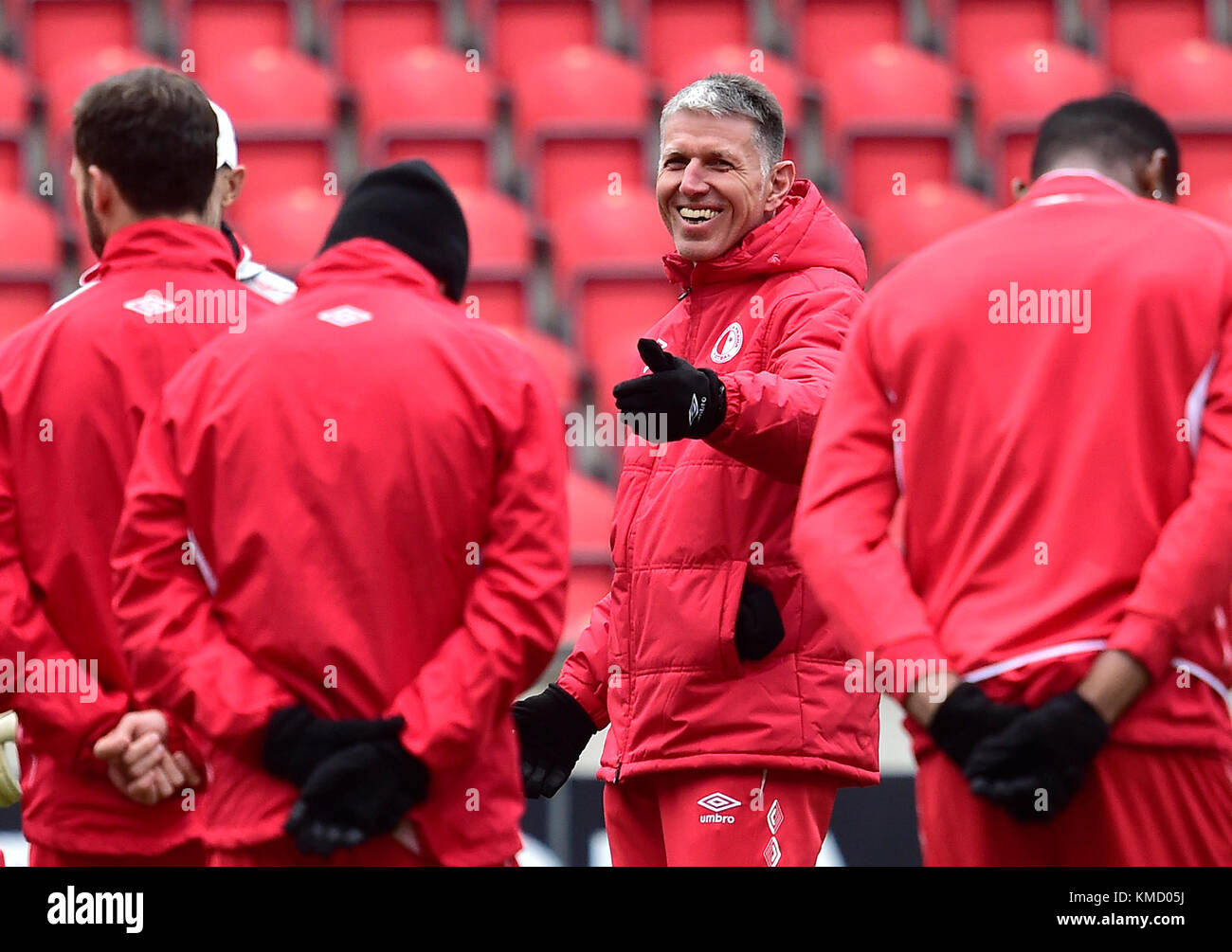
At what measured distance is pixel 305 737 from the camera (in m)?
2.31

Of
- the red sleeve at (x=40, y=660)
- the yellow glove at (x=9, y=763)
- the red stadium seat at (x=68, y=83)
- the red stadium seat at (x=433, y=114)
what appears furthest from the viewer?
the red stadium seat at (x=68, y=83)

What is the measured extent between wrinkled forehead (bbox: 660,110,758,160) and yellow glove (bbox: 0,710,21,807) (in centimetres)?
150

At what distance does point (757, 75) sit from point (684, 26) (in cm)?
82

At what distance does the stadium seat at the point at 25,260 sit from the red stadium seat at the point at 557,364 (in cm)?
164

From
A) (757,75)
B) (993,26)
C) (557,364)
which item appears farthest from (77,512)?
(993,26)

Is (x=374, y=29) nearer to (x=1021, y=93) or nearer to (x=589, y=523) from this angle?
(x=1021, y=93)

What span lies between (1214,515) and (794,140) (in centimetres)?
542

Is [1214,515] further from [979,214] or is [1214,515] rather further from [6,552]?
[979,214]

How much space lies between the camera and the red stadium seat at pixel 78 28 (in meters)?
7.80

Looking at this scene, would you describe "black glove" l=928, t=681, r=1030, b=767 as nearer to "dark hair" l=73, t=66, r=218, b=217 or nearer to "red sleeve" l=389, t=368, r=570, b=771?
"red sleeve" l=389, t=368, r=570, b=771

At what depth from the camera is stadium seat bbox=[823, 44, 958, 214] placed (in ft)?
23.6

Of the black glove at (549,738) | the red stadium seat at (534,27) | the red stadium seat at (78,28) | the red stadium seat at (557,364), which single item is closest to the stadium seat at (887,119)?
the red stadium seat at (534,27)

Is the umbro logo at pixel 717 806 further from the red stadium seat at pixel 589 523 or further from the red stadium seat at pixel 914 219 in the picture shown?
the red stadium seat at pixel 914 219

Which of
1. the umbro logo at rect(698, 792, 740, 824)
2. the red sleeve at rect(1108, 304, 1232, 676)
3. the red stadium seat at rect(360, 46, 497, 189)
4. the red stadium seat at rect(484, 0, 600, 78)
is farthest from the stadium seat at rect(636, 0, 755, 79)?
the red sleeve at rect(1108, 304, 1232, 676)
